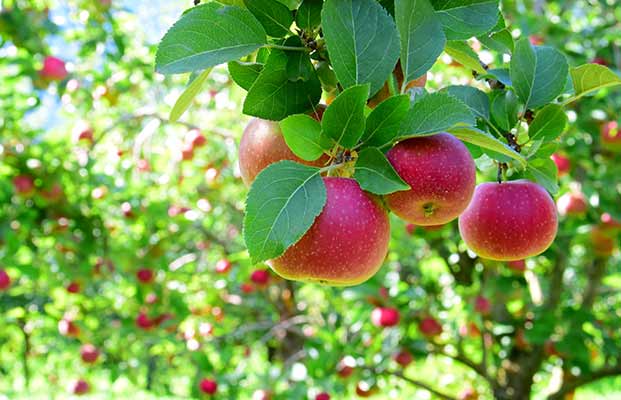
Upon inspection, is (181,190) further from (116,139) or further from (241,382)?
(241,382)

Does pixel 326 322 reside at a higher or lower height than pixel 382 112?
lower

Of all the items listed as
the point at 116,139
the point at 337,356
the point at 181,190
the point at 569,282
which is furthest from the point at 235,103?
the point at 569,282

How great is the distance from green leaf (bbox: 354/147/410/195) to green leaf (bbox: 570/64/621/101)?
28 cm

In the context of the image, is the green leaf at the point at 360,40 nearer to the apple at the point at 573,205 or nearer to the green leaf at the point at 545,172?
the green leaf at the point at 545,172

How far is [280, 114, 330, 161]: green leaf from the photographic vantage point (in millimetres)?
582

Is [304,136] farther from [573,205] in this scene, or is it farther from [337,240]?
[573,205]

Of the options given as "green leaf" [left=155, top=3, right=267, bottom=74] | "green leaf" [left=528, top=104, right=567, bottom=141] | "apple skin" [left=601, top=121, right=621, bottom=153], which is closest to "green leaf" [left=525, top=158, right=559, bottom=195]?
"green leaf" [left=528, top=104, right=567, bottom=141]

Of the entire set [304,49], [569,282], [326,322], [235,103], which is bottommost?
[569,282]

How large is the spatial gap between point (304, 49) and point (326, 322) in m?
2.37

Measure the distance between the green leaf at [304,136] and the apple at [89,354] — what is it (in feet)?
11.1

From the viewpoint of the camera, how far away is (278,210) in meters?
0.54

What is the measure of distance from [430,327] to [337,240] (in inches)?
87.3

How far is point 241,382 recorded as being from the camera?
9.45 ft

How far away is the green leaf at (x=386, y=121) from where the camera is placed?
573mm
